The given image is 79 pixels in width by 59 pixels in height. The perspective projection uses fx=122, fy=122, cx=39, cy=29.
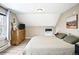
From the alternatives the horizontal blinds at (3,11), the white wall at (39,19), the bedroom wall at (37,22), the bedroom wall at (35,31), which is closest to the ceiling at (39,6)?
the horizontal blinds at (3,11)

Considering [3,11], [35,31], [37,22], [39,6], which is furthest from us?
[35,31]

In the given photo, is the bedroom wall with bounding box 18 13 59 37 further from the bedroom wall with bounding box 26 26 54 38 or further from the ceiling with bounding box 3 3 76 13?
the ceiling with bounding box 3 3 76 13

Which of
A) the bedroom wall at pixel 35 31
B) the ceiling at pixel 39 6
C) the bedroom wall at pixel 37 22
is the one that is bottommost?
the bedroom wall at pixel 35 31

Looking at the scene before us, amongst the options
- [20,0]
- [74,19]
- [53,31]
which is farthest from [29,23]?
[20,0]

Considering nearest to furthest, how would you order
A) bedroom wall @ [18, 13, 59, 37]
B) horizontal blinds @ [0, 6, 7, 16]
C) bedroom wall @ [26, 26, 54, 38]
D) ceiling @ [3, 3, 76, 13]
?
ceiling @ [3, 3, 76, 13]
horizontal blinds @ [0, 6, 7, 16]
bedroom wall @ [18, 13, 59, 37]
bedroom wall @ [26, 26, 54, 38]

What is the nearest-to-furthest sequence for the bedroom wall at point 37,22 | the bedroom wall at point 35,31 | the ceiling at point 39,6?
the ceiling at point 39,6 → the bedroom wall at point 37,22 → the bedroom wall at point 35,31

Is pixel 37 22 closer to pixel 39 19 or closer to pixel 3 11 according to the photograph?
pixel 39 19

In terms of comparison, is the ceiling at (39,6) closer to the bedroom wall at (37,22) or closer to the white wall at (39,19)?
the white wall at (39,19)

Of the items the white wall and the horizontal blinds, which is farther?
the white wall

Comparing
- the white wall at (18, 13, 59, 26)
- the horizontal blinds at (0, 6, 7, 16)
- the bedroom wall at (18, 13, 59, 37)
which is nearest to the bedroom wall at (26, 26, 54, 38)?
the bedroom wall at (18, 13, 59, 37)

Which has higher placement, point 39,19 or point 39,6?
point 39,6

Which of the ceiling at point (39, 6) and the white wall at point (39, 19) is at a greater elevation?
the ceiling at point (39, 6)

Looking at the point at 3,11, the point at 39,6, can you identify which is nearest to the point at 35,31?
the point at 3,11
